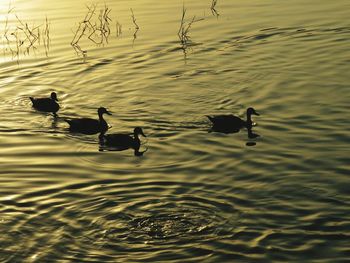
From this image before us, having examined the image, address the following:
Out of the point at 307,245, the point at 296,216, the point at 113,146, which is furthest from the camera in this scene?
the point at 113,146

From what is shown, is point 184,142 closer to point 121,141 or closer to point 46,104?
point 121,141

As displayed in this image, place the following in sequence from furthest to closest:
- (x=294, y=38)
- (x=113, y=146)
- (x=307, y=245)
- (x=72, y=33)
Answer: (x=72, y=33) < (x=294, y=38) < (x=113, y=146) < (x=307, y=245)

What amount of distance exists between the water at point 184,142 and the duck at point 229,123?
201 mm

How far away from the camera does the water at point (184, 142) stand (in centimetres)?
1538

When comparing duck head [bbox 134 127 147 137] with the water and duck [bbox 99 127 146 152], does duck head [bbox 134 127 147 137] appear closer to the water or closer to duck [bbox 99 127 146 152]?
duck [bbox 99 127 146 152]

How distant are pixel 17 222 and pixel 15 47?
1546cm

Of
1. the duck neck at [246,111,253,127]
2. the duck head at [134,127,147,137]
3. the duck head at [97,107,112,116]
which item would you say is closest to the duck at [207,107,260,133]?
the duck neck at [246,111,253,127]

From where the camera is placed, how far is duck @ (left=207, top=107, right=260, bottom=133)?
21.4 metres

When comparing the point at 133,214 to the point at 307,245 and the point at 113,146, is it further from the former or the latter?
the point at 113,146

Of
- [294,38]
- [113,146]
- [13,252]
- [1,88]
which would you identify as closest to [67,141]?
[113,146]

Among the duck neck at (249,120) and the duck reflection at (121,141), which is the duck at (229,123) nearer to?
the duck neck at (249,120)

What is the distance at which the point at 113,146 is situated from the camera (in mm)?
21312

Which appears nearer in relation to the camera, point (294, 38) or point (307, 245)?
point (307, 245)

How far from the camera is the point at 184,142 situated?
68.7ft
